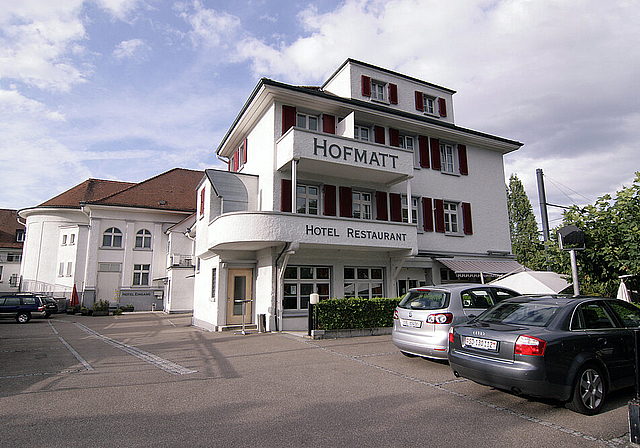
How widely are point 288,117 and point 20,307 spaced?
65.4ft

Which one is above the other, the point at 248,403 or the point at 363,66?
the point at 363,66

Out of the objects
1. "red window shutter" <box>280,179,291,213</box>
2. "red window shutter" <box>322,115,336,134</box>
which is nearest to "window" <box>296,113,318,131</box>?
"red window shutter" <box>322,115,336,134</box>

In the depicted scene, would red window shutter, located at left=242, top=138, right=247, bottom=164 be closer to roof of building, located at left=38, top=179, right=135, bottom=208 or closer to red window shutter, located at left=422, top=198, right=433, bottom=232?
red window shutter, located at left=422, top=198, right=433, bottom=232

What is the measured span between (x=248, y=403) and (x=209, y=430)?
116cm

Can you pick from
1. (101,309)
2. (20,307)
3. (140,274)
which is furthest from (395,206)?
(140,274)

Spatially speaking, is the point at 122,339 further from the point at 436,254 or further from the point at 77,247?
the point at 77,247

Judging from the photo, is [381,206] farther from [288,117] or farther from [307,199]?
[288,117]

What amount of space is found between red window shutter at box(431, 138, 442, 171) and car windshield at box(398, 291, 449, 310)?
43.1 feet

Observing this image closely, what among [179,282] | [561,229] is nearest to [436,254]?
[561,229]

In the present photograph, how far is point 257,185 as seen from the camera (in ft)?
57.8

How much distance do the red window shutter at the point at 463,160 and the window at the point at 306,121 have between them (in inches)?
347

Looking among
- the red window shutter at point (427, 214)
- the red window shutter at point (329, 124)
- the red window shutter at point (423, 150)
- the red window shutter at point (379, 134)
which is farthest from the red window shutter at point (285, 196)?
the red window shutter at point (423, 150)

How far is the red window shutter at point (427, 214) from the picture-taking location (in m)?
19.6

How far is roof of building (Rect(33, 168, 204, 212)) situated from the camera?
37147mm
